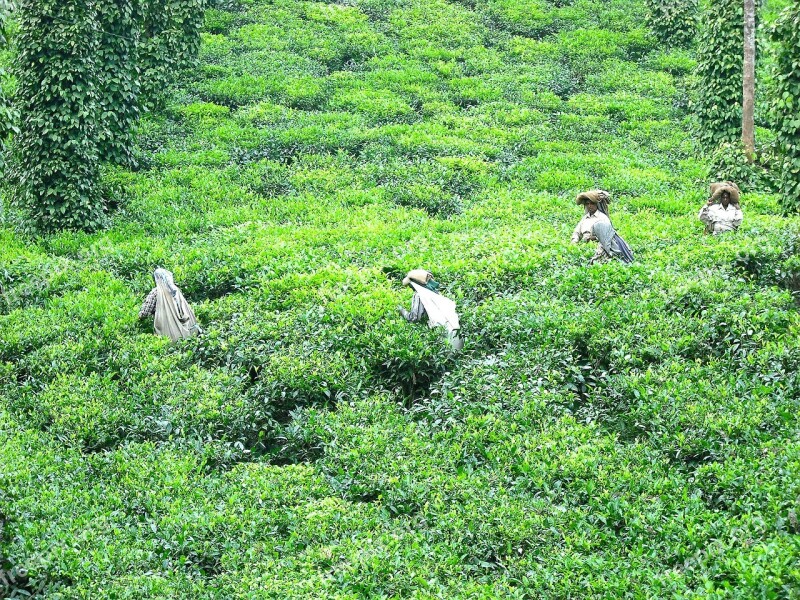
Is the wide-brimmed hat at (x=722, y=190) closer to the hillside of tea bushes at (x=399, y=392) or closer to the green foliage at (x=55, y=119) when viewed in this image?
the hillside of tea bushes at (x=399, y=392)

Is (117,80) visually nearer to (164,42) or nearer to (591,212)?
(164,42)

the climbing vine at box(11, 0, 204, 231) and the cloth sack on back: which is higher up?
the climbing vine at box(11, 0, 204, 231)

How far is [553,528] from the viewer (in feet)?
25.1

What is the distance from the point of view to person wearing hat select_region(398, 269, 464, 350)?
1082 cm

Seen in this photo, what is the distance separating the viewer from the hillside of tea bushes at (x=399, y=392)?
291 inches

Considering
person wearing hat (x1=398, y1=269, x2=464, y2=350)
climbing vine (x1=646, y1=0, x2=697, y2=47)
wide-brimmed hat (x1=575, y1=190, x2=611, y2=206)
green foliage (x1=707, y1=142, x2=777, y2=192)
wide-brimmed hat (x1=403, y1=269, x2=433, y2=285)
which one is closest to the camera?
person wearing hat (x1=398, y1=269, x2=464, y2=350)

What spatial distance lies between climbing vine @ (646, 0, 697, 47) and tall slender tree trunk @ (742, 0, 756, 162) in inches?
304

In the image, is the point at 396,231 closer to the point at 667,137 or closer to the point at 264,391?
the point at 264,391

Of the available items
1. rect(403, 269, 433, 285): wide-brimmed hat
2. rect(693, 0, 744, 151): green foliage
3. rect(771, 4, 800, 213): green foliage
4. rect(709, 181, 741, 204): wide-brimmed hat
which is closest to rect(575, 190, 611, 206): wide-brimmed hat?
rect(709, 181, 741, 204): wide-brimmed hat

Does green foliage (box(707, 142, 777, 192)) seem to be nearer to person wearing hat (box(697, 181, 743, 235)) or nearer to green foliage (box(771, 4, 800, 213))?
person wearing hat (box(697, 181, 743, 235))

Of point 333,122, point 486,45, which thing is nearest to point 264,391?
point 333,122

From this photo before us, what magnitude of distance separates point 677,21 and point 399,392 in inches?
794

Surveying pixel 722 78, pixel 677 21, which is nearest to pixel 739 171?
pixel 722 78

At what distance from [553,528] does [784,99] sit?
6994 mm
